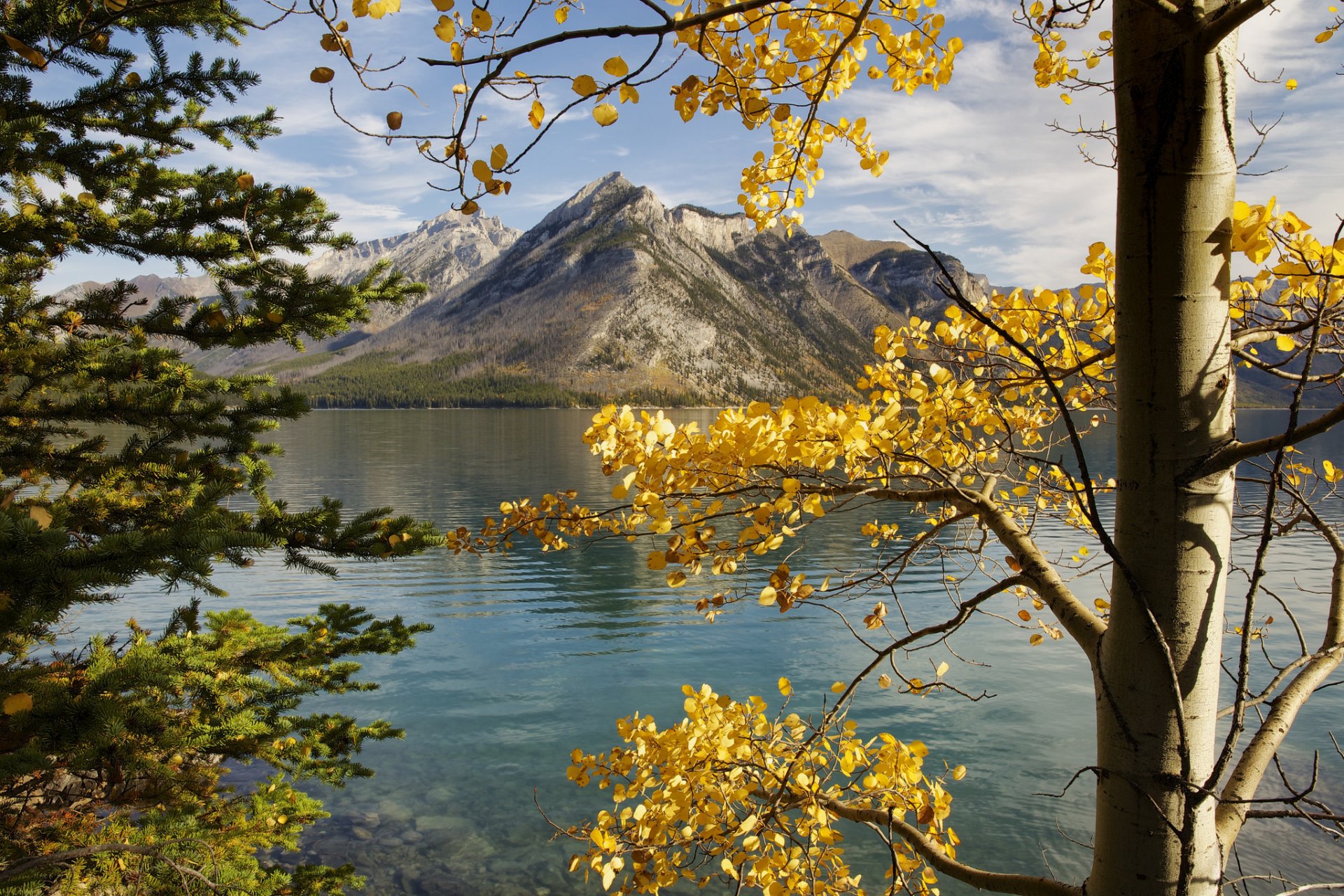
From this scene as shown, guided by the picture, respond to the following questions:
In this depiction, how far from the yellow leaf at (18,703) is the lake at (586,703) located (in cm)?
616

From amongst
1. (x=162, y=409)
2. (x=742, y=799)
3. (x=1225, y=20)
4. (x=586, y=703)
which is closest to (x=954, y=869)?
(x=742, y=799)

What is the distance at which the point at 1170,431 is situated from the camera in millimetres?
1590

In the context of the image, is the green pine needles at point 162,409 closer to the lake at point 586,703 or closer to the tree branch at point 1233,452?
the tree branch at point 1233,452

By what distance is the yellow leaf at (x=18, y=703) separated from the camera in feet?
9.42

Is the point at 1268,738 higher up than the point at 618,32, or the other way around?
the point at 618,32

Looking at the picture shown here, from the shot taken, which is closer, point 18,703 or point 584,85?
point 584,85

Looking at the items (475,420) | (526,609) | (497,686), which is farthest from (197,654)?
(475,420)

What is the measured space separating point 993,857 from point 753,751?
290 inches

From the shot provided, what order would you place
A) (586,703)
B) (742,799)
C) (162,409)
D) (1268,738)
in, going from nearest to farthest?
(1268,738) < (742,799) < (162,409) < (586,703)

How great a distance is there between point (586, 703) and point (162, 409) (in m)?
Answer: 9.77

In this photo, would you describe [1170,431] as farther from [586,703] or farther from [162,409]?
[586,703]

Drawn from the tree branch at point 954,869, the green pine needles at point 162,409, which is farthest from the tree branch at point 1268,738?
the green pine needles at point 162,409

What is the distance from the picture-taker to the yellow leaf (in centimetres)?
287

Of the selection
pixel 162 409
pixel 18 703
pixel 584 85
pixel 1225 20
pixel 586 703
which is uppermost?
pixel 1225 20
